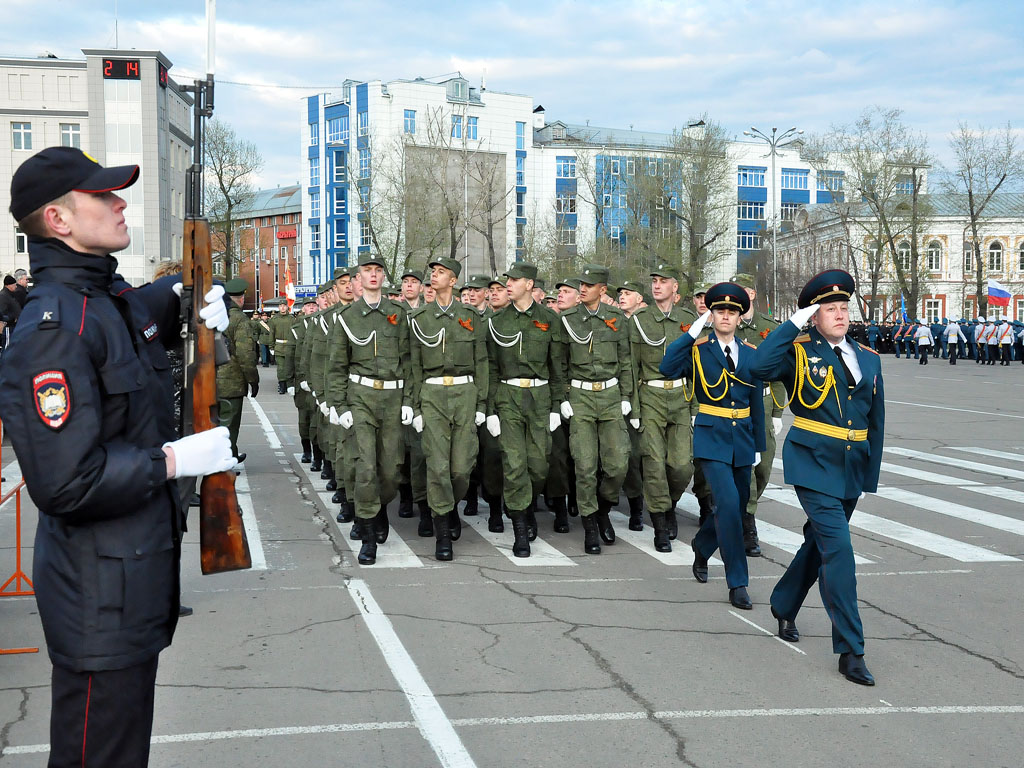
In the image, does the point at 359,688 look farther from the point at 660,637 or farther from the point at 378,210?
the point at 378,210

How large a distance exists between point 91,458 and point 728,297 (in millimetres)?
5456

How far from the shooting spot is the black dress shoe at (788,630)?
629 centimetres

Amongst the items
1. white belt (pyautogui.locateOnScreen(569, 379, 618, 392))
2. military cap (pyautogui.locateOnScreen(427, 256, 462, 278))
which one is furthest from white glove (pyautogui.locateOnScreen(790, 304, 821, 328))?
military cap (pyautogui.locateOnScreen(427, 256, 462, 278))

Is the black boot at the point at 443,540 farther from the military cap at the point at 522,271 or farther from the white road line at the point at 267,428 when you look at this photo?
the white road line at the point at 267,428

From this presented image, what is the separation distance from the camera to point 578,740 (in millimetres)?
4691

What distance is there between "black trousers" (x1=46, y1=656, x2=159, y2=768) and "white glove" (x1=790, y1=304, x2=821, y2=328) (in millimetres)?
4038

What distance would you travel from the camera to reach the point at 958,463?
46.6ft

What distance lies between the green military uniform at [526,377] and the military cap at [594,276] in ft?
1.33

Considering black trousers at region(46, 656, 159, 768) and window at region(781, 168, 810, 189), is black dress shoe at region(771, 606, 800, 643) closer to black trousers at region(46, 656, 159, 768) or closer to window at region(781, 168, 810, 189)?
black trousers at region(46, 656, 159, 768)

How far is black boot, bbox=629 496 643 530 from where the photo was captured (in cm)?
994

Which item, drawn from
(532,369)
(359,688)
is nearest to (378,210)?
(532,369)

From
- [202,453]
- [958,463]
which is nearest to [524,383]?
[202,453]

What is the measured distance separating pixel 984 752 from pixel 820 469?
173cm

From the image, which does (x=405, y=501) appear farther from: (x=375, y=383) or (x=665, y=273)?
(x=665, y=273)
